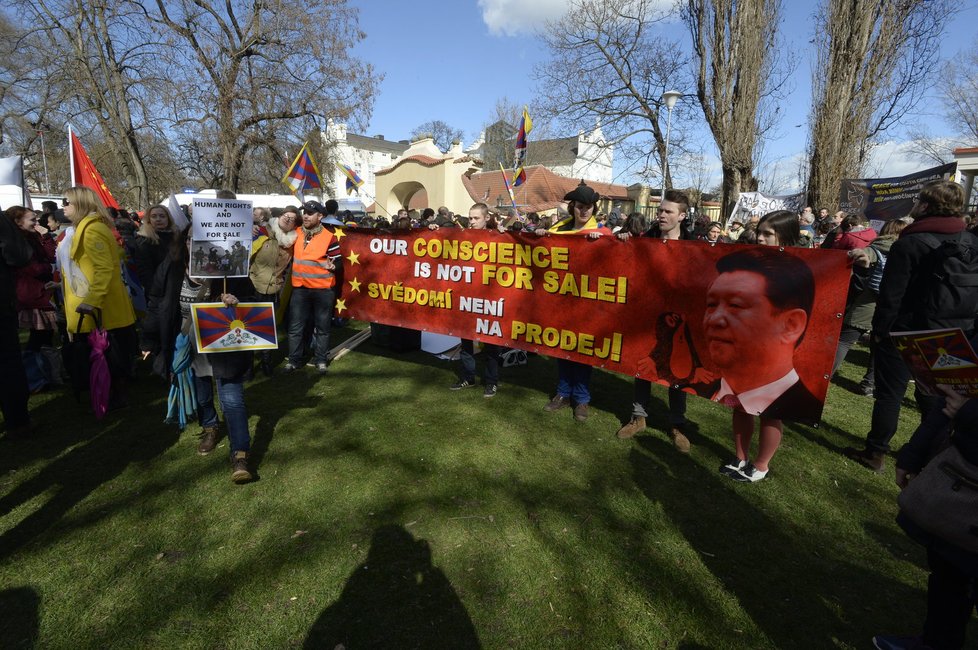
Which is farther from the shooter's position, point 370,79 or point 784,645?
point 370,79

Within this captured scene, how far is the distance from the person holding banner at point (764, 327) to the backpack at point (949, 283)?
34.5 inches

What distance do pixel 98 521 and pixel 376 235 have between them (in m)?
3.66

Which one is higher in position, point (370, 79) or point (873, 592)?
point (370, 79)

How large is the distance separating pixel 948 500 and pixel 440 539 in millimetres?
2466

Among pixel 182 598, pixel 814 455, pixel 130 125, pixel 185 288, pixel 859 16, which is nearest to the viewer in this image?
pixel 182 598

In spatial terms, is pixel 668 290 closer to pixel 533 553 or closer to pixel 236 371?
pixel 533 553

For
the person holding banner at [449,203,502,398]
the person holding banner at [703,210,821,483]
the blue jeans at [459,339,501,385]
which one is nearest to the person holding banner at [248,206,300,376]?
the person holding banner at [449,203,502,398]

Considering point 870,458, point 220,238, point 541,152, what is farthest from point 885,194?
point 541,152

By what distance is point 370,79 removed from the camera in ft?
68.0

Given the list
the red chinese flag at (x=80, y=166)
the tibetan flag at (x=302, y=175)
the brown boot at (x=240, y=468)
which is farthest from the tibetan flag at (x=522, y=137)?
the brown boot at (x=240, y=468)

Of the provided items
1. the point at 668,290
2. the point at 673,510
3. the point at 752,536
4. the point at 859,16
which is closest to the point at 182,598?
the point at 673,510

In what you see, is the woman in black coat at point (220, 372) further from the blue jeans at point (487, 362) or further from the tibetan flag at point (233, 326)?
the blue jeans at point (487, 362)

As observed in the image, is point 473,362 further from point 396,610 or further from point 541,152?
point 541,152

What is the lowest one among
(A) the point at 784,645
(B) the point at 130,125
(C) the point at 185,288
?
(A) the point at 784,645
